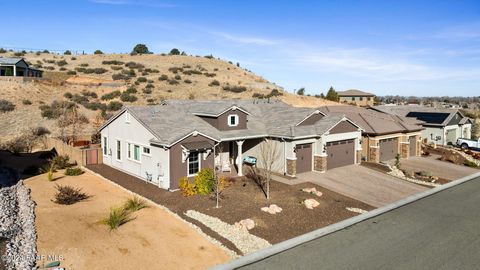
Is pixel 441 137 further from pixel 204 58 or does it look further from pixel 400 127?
pixel 204 58

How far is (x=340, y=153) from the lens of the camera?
28016mm

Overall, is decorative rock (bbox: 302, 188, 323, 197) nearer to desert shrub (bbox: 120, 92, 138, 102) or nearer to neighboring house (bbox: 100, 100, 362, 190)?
neighboring house (bbox: 100, 100, 362, 190)

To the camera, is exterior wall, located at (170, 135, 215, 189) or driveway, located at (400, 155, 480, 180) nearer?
exterior wall, located at (170, 135, 215, 189)

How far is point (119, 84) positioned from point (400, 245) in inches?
2278

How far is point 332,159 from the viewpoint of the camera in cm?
2736

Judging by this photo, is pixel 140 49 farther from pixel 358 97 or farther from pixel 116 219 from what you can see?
pixel 116 219

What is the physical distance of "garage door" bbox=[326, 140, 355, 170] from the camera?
27156 mm

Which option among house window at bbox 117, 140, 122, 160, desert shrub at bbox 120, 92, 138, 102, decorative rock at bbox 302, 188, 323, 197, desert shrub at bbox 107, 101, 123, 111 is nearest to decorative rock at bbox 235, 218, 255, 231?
decorative rock at bbox 302, 188, 323, 197

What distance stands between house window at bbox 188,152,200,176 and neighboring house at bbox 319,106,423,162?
15450 millimetres

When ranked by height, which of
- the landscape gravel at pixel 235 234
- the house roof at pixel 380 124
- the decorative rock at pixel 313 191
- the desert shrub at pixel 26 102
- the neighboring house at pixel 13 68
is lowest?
the landscape gravel at pixel 235 234

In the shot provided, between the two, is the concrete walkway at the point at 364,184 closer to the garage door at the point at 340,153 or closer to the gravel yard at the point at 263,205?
the garage door at the point at 340,153

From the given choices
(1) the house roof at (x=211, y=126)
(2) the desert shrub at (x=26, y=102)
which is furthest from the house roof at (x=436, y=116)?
(2) the desert shrub at (x=26, y=102)

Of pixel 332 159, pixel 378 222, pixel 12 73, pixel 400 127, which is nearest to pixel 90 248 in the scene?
pixel 378 222

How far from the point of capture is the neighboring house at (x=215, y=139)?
21250 millimetres
